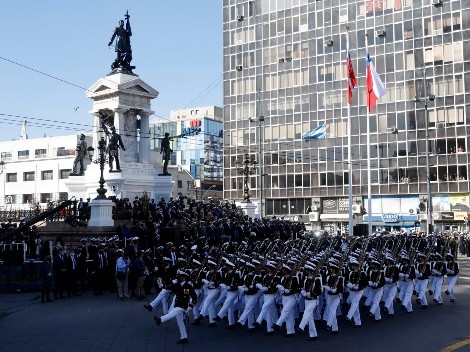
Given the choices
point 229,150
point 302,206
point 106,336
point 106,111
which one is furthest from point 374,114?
point 106,336

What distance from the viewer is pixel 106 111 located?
37969 millimetres

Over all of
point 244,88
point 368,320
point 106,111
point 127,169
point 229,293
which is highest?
point 244,88

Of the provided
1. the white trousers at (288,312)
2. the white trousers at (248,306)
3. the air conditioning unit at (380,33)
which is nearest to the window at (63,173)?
the air conditioning unit at (380,33)

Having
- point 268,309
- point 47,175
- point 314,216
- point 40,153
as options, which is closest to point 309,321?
point 268,309

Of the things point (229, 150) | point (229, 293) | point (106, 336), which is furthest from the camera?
point (229, 150)

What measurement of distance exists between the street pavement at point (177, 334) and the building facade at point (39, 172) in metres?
62.3

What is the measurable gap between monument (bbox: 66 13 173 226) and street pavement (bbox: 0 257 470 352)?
59.0ft

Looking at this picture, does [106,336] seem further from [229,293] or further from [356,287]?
[356,287]

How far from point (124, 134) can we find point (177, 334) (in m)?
24.3

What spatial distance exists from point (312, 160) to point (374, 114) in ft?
27.6

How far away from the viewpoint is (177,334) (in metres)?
14.5

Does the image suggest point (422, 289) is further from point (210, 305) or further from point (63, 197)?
point (63, 197)

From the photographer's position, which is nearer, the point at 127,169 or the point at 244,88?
the point at 127,169

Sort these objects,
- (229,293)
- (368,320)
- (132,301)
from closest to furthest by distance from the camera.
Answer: (229,293)
(368,320)
(132,301)
